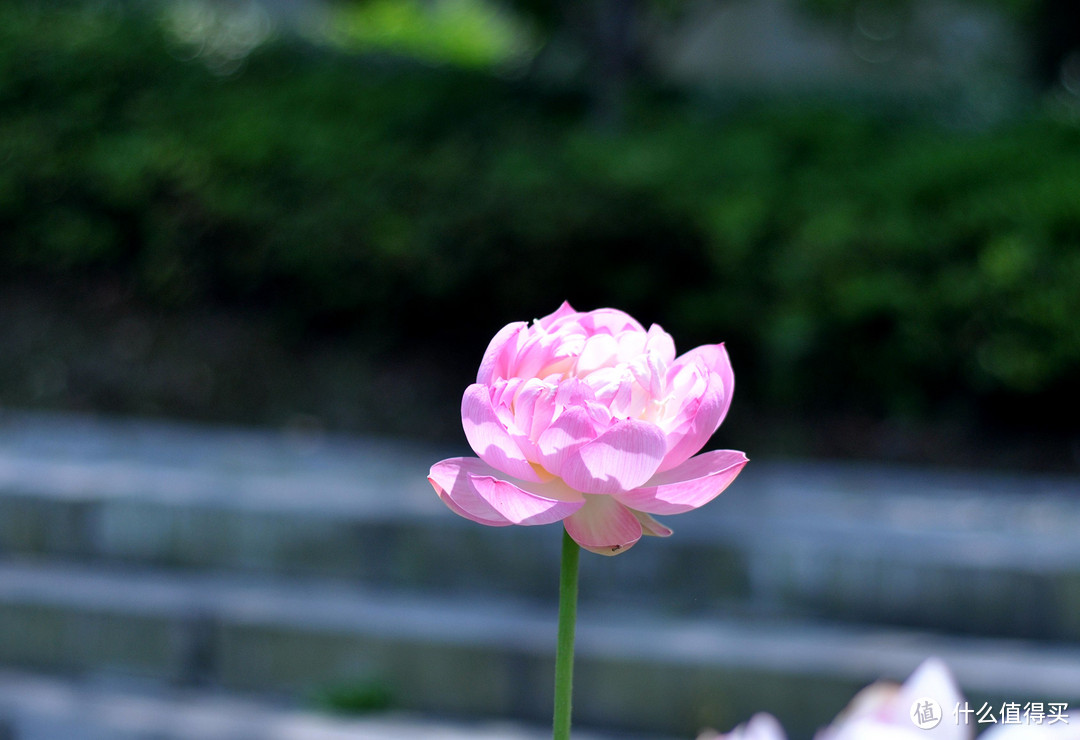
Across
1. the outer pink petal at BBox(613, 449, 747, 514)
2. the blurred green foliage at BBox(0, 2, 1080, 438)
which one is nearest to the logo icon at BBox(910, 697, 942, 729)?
the outer pink petal at BBox(613, 449, 747, 514)

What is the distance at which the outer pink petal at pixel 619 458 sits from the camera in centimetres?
57

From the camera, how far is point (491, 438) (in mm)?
596

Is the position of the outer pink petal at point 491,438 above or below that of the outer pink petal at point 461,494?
above

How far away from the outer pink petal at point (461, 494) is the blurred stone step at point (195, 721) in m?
2.39

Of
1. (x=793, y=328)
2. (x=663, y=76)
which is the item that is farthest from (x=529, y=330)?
(x=663, y=76)

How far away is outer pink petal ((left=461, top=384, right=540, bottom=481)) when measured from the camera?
0.60 metres

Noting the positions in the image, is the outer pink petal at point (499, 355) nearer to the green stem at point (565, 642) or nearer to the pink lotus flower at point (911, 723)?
the green stem at point (565, 642)

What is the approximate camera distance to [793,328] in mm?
3795

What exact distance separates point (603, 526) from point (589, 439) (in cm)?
6

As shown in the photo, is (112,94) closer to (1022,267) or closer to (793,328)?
(793,328)

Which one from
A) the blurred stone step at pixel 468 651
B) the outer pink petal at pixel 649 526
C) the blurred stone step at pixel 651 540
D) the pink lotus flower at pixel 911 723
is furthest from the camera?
the blurred stone step at pixel 651 540

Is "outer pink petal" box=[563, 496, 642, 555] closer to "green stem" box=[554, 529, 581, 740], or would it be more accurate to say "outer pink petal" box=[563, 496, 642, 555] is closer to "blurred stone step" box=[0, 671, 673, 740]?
"green stem" box=[554, 529, 581, 740]

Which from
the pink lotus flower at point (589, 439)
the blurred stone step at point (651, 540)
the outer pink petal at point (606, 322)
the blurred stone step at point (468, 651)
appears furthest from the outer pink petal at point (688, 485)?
the blurred stone step at point (651, 540)

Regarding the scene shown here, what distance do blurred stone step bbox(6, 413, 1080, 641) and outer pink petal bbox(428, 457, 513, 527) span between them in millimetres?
2524
